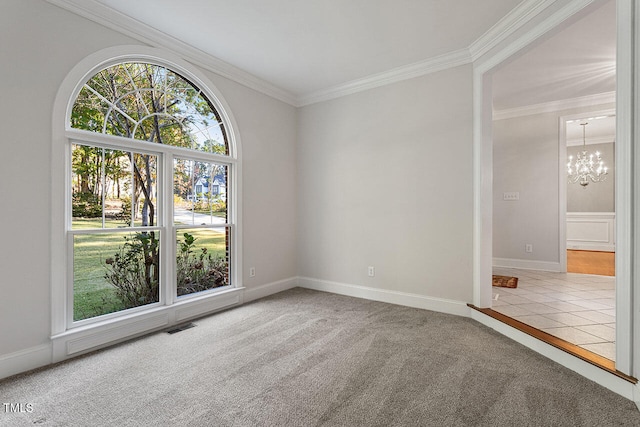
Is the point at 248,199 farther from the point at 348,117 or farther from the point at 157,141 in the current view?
the point at 348,117

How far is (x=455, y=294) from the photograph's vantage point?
3.38 meters

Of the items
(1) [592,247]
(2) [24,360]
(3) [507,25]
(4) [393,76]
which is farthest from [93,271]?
(1) [592,247]

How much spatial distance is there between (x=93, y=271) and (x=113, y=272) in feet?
0.54

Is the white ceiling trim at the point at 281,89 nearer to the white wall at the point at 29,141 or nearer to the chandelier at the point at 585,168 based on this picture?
the white wall at the point at 29,141

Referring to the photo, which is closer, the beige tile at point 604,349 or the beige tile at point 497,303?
the beige tile at point 604,349

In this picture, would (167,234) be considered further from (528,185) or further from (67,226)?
(528,185)

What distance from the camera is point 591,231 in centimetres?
752

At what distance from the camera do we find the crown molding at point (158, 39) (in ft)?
8.11

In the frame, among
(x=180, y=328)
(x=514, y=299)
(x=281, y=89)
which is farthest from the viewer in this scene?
(x=281, y=89)

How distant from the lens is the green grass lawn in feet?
8.33

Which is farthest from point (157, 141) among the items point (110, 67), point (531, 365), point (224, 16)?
point (531, 365)

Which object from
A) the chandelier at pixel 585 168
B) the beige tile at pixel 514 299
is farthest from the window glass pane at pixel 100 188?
the chandelier at pixel 585 168

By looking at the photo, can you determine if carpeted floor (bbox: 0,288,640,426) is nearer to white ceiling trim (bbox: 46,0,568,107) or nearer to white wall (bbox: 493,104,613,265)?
white ceiling trim (bbox: 46,0,568,107)

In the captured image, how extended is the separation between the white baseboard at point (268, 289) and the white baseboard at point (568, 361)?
2.64 meters
